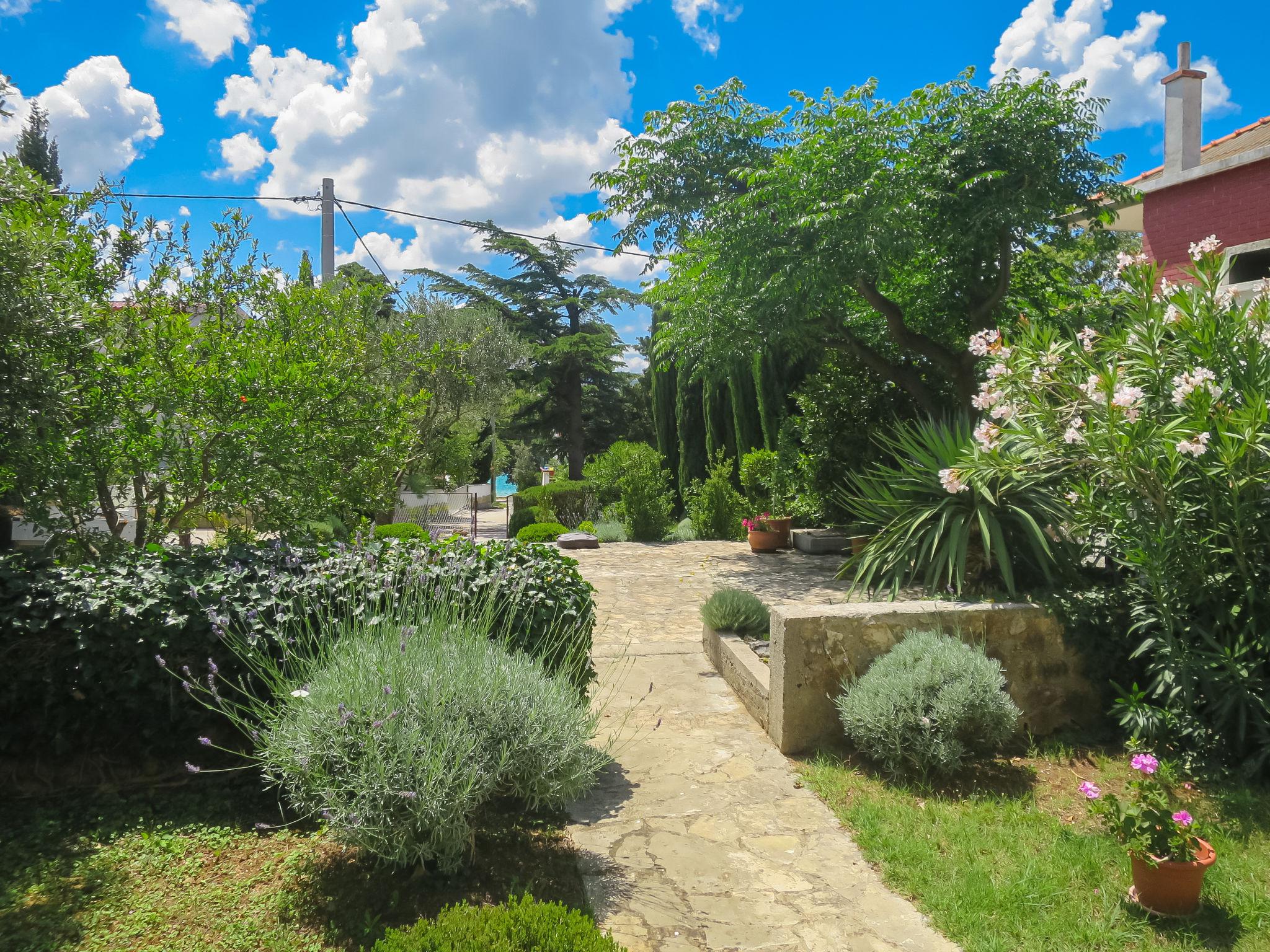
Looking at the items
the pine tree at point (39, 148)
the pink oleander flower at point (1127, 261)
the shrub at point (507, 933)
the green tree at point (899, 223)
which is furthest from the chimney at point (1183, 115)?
the pine tree at point (39, 148)

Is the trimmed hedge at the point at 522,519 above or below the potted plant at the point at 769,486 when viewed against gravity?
below

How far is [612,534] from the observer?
14891 mm

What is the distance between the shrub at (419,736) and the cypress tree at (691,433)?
14513 millimetres

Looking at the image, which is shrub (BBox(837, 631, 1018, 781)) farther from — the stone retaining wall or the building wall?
the building wall

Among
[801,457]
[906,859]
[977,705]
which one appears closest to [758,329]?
[801,457]

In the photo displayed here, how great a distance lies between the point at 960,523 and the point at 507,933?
13.2 ft

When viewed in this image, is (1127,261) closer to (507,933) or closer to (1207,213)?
(507,933)

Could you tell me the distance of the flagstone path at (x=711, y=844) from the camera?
286 cm

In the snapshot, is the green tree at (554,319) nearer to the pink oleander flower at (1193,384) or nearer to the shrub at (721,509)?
the shrub at (721,509)

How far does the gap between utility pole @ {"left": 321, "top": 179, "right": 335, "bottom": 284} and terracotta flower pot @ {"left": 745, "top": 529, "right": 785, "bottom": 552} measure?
26.8 feet

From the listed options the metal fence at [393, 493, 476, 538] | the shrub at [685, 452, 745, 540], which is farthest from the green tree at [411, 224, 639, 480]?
the shrub at [685, 452, 745, 540]

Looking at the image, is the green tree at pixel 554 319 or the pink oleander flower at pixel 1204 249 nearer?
the pink oleander flower at pixel 1204 249

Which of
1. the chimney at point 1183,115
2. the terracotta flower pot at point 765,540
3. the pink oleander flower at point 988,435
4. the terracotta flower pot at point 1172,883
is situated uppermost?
the chimney at point 1183,115

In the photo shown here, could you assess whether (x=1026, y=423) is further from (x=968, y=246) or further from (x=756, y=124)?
(x=756, y=124)
